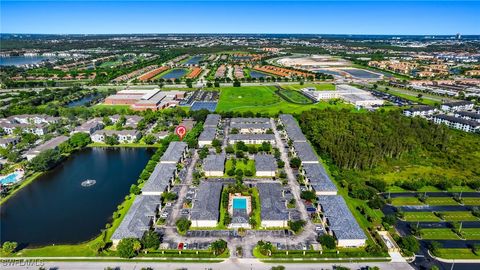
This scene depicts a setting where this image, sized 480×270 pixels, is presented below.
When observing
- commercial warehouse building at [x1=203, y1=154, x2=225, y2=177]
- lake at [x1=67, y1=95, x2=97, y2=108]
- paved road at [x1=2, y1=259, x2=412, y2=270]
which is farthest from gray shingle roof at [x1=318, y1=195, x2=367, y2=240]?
lake at [x1=67, y1=95, x2=97, y2=108]

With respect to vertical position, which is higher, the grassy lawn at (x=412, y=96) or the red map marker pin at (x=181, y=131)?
the grassy lawn at (x=412, y=96)

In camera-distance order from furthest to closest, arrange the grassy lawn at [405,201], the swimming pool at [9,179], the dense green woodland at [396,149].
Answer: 1. the dense green woodland at [396,149]
2. the swimming pool at [9,179]
3. the grassy lawn at [405,201]

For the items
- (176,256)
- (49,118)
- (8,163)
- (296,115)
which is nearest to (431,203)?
(176,256)

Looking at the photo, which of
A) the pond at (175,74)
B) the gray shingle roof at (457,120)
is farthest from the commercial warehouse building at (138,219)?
the pond at (175,74)

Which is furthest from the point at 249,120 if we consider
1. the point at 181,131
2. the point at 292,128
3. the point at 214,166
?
the point at 214,166

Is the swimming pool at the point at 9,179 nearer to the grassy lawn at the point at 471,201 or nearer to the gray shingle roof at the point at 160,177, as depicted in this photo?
the gray shingle roof at the point at 160,177

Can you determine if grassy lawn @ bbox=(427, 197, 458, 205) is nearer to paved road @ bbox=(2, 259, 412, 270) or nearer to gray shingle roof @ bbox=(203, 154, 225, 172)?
paved road @ bbox=(2, 259, 412, 270)
